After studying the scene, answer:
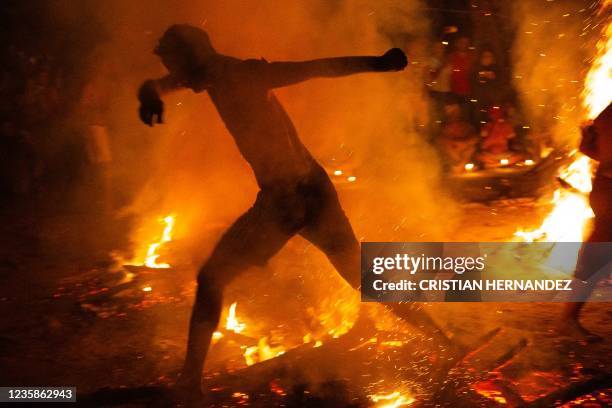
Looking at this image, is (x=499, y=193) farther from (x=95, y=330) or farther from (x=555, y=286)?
(x=95, y=330)

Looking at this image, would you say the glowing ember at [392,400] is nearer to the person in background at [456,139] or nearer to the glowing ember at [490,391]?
the glowing ember at [490,391]

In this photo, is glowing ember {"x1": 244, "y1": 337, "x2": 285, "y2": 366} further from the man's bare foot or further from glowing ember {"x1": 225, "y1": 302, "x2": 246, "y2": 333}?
the man's bare foot

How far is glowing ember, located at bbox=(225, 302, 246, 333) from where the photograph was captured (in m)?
4.16

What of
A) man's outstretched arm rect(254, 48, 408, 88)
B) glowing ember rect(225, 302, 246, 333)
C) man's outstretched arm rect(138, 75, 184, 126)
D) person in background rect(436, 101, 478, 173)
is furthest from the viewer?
person in background rect(436, 101, 478, 173)

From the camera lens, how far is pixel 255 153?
3.20 meters

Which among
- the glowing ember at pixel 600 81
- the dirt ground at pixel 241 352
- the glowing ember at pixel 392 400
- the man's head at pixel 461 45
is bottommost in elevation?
the glowing ember at pixel 392 400

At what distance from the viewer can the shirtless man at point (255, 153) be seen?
120 inches

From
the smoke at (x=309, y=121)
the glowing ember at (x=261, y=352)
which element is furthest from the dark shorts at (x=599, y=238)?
the glowing ember at (x=261, y=352)

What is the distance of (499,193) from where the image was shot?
7.05 m

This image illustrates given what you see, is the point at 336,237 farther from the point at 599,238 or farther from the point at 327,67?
the point at 599,238

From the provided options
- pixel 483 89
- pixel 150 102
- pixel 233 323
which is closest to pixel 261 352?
pixel 233 323

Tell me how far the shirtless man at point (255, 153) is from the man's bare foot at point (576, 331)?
5.04 ft

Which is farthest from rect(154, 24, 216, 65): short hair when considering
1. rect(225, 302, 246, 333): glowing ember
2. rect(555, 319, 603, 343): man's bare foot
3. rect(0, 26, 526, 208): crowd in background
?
rect(0, 26, 526, 208): crowd in background

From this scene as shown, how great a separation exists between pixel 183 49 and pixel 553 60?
257 inches
